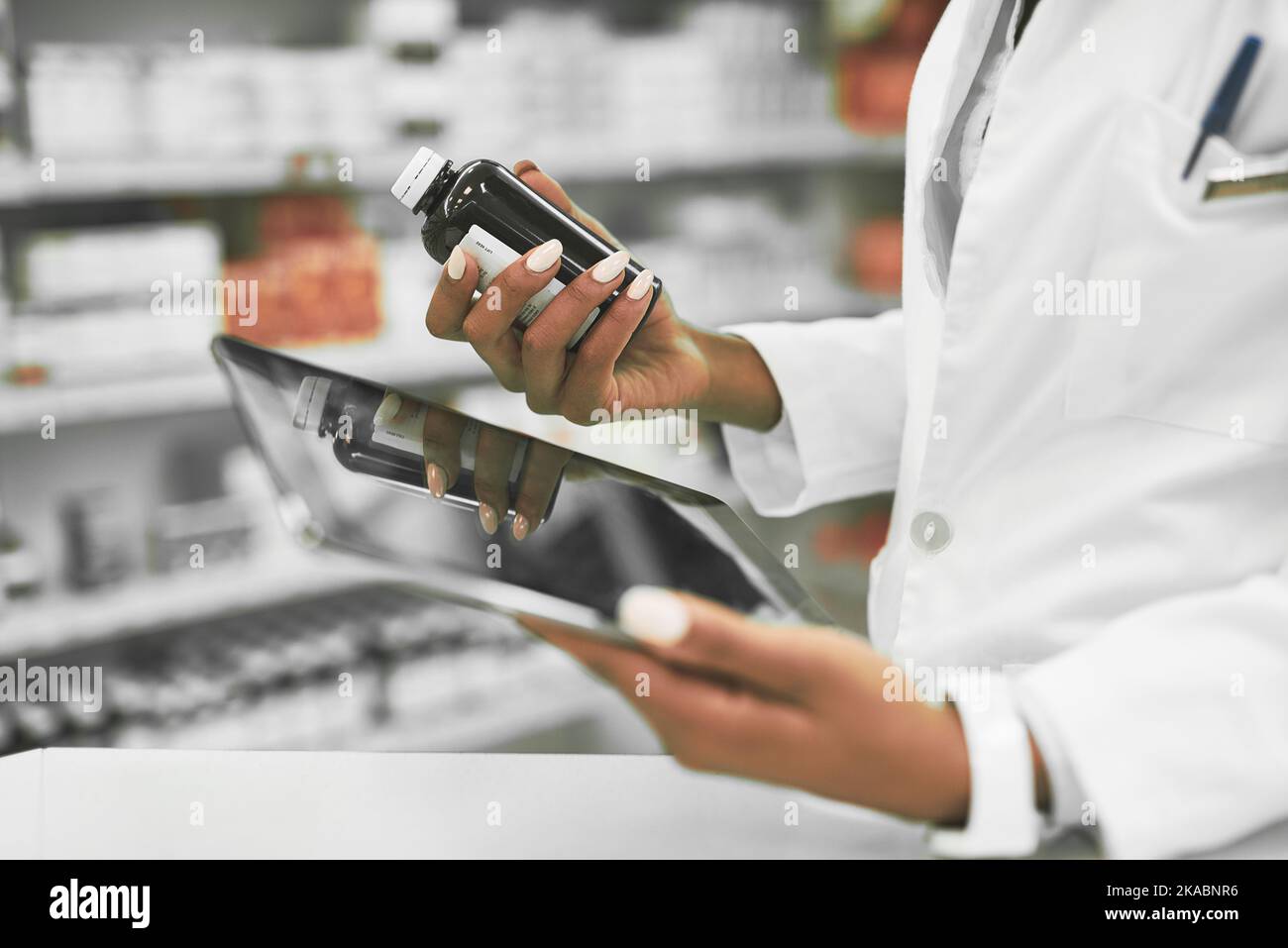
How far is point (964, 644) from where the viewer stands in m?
0.69

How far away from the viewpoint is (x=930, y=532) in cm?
72

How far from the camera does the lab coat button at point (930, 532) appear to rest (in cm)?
71

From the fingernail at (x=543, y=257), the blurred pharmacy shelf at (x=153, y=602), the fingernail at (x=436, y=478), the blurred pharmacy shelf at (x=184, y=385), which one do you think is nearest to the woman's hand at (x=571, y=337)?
the fingernail at (x=543, y=257)

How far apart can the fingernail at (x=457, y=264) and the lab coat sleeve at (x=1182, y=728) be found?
45cm

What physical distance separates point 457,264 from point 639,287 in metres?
0.13

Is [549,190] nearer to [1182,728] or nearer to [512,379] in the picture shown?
[512,379]

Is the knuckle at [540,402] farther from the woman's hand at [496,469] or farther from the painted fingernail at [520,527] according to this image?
the painted fingernail at [520,527]

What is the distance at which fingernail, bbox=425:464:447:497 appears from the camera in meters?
0.59

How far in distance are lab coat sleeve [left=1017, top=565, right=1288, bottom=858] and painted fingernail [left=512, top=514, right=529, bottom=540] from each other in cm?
26

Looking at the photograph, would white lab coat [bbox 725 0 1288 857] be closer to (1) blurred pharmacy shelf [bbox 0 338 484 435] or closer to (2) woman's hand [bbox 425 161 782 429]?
(2) woman's hand [bbox 425 161 782 429]

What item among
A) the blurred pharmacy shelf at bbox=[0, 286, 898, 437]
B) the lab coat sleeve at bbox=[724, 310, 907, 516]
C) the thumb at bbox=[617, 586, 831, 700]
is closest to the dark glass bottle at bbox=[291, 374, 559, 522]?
the thumb at bbox=[617, 586, 831, 700]

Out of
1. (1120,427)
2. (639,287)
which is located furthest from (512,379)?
(1120,427)

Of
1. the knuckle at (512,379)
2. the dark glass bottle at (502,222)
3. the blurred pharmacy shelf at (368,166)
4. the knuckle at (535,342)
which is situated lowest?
the knuckle at (512,379)

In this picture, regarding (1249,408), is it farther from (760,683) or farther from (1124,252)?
(760,683)
